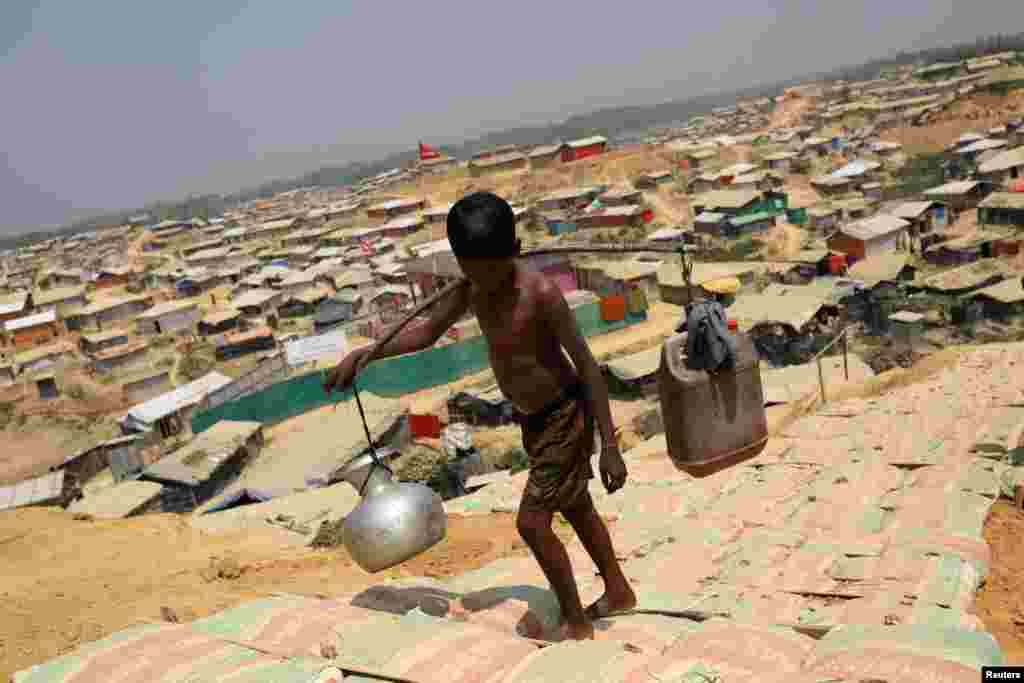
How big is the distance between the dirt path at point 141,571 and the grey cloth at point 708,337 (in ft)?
8.58

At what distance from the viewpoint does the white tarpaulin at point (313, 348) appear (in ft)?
77.8

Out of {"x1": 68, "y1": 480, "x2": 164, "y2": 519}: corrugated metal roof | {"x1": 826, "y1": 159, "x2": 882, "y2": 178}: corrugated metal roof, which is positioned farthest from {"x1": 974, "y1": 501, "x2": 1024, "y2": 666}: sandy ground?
{"x1": 826, "y1": 159, "x2": 882, "y2": 178}: corrugated metal roof

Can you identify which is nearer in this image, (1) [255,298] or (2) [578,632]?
(2) [578,632]

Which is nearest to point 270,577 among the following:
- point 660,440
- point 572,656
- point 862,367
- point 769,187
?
point 572,656

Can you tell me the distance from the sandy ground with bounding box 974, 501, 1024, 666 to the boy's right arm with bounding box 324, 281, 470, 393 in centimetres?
226

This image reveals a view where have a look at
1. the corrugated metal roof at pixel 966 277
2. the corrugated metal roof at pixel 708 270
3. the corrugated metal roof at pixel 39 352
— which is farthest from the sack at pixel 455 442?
the corrugated metal roof at pixel 39 352

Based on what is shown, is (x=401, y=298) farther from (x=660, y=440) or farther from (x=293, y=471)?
(x=660, y=440)

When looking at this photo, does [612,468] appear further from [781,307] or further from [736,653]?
[781,307]

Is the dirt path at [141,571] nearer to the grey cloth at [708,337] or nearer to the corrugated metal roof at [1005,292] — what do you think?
the grey cloth at [708,337]

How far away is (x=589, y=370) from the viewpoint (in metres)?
2.87

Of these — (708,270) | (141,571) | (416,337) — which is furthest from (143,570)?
(708,270)

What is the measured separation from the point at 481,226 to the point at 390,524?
4.70 feet

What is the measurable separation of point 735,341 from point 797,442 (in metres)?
3.78

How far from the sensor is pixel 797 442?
678 cm
